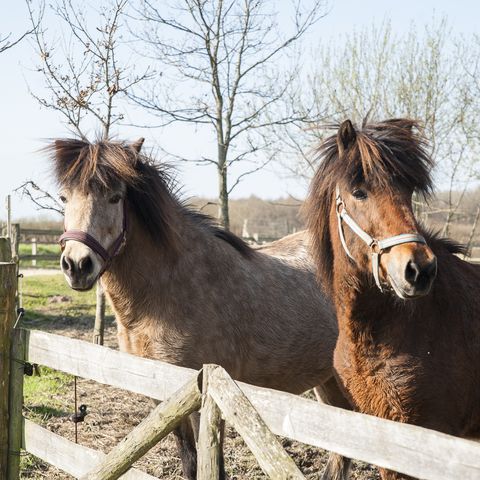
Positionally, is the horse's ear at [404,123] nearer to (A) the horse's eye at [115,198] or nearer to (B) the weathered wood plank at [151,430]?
(A) the horse's eye at [115,198]

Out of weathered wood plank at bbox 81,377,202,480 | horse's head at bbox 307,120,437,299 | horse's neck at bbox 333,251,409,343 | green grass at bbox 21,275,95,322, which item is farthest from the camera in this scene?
green grass at bbox 21,275,95,322

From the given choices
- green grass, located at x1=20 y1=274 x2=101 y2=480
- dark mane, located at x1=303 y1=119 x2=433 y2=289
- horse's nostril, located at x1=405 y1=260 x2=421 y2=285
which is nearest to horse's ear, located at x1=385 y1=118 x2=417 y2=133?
dark mane, located at x1=303 y1=119 x2=433 y2=289

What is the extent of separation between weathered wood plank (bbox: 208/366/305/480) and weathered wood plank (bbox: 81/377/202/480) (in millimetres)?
148

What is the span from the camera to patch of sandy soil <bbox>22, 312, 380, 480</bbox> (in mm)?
5133

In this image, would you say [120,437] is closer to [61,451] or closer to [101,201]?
[61,451]

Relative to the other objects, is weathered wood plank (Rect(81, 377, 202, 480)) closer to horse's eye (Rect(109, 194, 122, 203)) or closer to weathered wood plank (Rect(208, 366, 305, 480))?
weathered wood plank (Rect(208, 366, 305, 480))

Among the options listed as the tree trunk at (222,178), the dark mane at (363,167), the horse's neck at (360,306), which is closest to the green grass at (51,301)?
the tree trunk at (222,178)

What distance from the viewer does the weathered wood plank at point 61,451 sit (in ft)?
11.4

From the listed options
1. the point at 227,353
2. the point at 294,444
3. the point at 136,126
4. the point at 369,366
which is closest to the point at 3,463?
the point at 227,353

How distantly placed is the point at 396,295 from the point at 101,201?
6.74 feet

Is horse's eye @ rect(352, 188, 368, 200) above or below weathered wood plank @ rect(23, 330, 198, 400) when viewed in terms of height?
above

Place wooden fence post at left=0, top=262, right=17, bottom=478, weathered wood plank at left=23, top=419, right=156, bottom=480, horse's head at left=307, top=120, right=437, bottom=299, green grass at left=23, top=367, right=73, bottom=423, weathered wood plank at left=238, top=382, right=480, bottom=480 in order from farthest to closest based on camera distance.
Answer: green grass at left=23, top=367, right=73, bottom=423
wooden fence post at left=0, top=262, right=17, bottom=478
weathered wood plank at left=23, top=419, right=156, bottom=480
horse's head at left=307, top=120, right=437, bottom=299
weathered wood plank at left=238, top=382, right=480, bottom=480

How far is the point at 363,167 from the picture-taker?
344cm

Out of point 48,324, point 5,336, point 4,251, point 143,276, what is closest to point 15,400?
point 5,336
